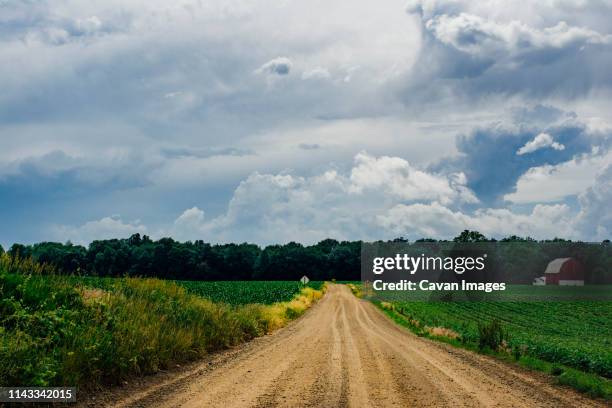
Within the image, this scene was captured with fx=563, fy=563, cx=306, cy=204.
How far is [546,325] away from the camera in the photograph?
4681cm

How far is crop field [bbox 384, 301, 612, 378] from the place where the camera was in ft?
70.5

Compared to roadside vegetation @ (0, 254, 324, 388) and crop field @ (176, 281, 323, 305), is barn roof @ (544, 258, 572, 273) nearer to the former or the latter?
crop field @ (176, 281, 323, 305)

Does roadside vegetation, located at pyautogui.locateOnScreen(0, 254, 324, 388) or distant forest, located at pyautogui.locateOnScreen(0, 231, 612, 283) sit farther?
distant forest, located at pyautogui.locateOnScreen(0, 231, 612, 283)

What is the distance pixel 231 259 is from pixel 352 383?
13693cm

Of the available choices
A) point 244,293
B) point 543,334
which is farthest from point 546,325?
point 244,293

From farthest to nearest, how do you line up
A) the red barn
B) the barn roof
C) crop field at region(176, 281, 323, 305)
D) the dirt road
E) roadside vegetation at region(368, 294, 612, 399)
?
the barn roof, the red barn, crop field at region(176, 281, 323, 305), roadside vegetation at region(368, 294, 612, 399), the dirt road

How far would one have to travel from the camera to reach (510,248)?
135000 millimetres

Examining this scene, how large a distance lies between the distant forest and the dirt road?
10175 cm

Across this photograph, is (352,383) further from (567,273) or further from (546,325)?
(567,273)

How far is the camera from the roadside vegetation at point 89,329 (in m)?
11.2

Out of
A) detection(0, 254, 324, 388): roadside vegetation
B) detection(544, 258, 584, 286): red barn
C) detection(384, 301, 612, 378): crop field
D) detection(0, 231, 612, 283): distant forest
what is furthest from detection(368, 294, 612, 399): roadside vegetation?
detection(0, 231, 612, 283): distant forest

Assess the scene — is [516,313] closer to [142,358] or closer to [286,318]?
[286,318]

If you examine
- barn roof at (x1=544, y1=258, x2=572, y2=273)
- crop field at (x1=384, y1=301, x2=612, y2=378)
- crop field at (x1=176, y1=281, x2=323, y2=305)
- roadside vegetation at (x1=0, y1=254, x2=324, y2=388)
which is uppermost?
barn roof at (x1=544, y1=258, x2=572, y2=273)

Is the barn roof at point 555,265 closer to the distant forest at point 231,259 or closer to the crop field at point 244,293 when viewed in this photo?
the distant forest at point 231,259
